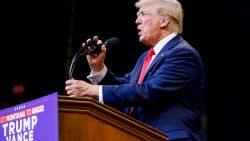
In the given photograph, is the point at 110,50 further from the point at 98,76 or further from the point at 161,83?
the point at 161,83

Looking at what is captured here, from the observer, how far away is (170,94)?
2594mm

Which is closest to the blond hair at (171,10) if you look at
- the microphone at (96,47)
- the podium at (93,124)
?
the microphone at (96,47)

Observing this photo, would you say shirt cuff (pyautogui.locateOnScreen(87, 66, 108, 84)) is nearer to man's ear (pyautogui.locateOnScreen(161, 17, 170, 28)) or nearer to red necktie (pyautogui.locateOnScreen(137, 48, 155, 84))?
red necktie (pyautogui.locateOnScreen(137, 48, 155, 84))

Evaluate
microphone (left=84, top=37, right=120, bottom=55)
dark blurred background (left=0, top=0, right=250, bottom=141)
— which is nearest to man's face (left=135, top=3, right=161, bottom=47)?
microphone (left=84, top=37, right=120, bottom=55)

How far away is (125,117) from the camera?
2.24 metres

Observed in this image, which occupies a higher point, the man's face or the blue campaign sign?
the man's face

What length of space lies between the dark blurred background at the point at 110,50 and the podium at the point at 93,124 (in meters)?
3.28

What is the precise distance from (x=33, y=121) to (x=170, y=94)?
69 cm

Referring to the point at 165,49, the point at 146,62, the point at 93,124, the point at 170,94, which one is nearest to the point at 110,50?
the point at 146,62

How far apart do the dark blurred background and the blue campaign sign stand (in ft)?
10.4

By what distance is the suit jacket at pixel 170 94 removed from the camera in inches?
100.0

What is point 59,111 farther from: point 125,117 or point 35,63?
point 35,63

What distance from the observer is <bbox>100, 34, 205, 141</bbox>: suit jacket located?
8.33 ft

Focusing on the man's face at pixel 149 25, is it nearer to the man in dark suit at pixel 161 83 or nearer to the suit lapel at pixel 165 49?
the man in dark suit at pixel 161 83
